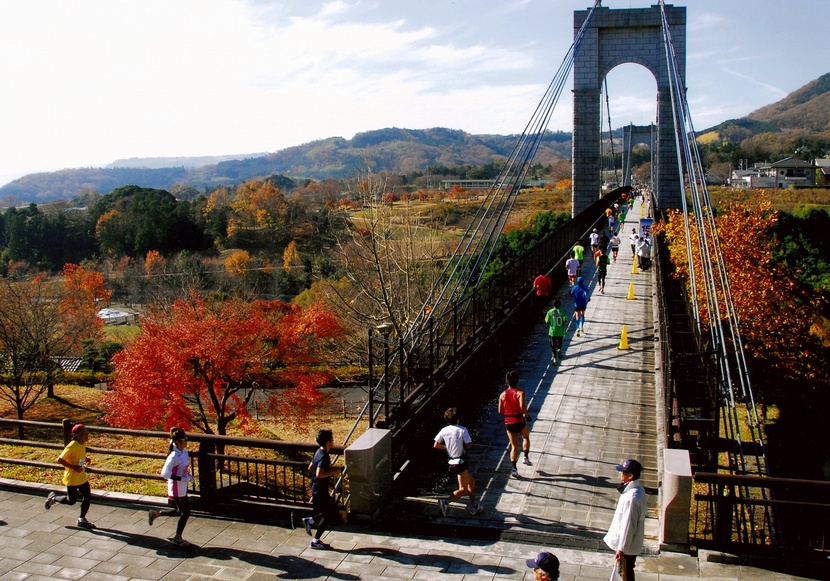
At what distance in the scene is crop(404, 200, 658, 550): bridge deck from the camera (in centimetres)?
798

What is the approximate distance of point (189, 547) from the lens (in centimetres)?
705

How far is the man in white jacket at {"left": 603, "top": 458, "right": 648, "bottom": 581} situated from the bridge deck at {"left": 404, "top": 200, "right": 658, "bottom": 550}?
1136 millimetres

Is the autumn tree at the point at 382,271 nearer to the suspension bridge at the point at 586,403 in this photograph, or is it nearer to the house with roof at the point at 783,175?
the suspension bridge at the point at 586,403

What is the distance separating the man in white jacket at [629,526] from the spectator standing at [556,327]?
7.63 metres

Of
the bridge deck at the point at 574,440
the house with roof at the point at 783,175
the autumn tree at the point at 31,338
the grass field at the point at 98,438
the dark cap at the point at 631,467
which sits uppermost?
the house with roof at the point at 783,175

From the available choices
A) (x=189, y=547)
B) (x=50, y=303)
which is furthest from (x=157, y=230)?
(x=189, y=547)

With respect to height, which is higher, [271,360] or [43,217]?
[43,217]

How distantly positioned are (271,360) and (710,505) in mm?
18892

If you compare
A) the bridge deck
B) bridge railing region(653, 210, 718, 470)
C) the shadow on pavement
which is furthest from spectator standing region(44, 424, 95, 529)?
bridge railing region(653, 210, 718, 470)

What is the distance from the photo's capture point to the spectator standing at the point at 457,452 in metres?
7.79

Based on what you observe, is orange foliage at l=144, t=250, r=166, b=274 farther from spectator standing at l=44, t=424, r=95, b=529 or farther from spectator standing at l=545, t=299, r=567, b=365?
spectator standing at l=44, t=424, r=95, b=529

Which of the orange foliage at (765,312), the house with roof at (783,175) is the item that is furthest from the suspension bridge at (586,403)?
the house with roof at (783,175)

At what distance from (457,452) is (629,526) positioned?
2.38 meters

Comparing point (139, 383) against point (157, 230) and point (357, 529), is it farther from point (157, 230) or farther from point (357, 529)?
point (157, 230)
